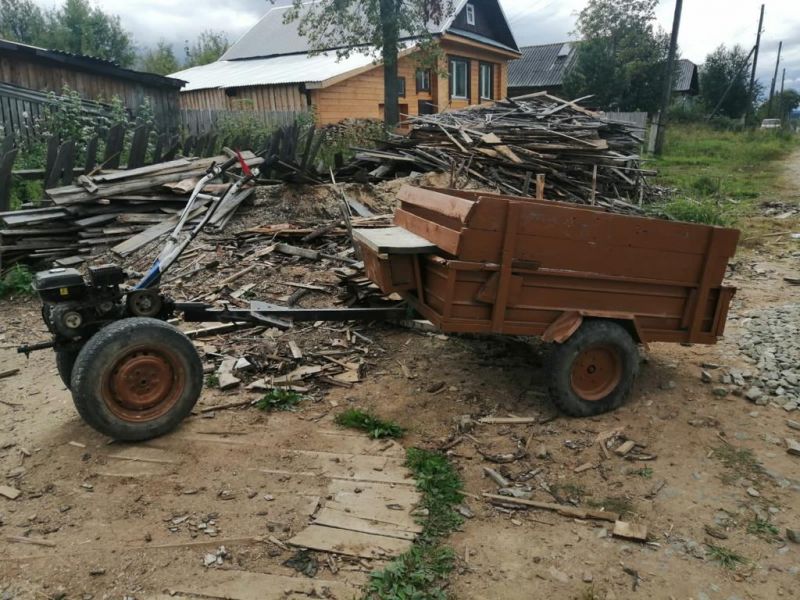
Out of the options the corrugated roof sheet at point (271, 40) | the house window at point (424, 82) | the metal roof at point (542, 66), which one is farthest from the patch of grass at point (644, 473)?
the metal roof at point (542, 66)

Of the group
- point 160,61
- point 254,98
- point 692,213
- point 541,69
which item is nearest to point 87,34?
point 160,61

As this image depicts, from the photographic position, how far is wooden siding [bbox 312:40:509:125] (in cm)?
2183

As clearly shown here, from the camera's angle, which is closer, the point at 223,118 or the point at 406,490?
the point at 406,490

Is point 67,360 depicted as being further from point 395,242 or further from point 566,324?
point 566,324

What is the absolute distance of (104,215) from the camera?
29.3ft

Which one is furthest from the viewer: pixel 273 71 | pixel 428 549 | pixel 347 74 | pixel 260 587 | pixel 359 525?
pixel 273 71

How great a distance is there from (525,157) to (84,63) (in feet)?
45.9

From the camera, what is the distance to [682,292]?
193 inches

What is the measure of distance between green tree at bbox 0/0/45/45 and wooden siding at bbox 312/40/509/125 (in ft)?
95.0

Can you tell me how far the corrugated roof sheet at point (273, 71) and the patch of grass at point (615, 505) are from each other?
62.8 feet

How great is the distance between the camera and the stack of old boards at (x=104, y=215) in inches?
330

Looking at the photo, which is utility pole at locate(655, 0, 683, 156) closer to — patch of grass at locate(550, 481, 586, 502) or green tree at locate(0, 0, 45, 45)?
patch of grass at locate(550, 481, 586, 502)

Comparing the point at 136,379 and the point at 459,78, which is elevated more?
the point at 459,78

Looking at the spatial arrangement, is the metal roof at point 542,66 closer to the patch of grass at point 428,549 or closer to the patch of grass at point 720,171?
the patch of grass at point 720,171
